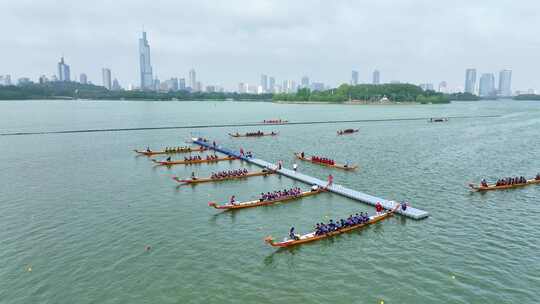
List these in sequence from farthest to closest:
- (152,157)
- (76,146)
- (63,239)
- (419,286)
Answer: (76,146)
(152,157)
(63,239)
(419,286)

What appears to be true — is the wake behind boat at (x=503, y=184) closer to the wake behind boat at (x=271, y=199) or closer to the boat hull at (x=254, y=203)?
the wake behind boat at (x=271, y=199)

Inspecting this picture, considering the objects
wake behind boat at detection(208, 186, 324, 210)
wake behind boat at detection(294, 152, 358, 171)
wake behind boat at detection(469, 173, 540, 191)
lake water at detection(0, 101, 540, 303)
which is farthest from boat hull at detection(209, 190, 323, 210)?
wake behind boat at detection(469, 173, 540, 191)

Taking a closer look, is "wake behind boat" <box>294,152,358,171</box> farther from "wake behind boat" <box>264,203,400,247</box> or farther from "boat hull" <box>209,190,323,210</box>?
"wake behind boat" <box>264,203,400,247</box>

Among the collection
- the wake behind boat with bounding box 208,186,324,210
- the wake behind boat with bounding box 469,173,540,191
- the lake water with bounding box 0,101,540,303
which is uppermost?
the wake behind boat with bounding box 469,173,540,191

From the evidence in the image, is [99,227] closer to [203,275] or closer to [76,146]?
[203,275]

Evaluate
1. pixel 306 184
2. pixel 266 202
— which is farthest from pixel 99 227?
pixel 306 184

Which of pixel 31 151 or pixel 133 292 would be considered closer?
pixel 133 292

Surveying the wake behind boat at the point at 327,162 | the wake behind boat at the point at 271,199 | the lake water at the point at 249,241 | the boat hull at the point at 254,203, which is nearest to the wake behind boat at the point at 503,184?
the lake water at the point at 249,241
